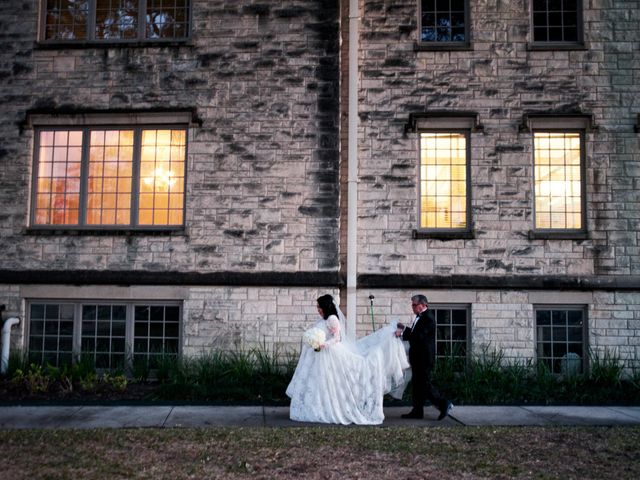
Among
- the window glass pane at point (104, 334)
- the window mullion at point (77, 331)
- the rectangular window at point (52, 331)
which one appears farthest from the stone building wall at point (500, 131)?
the rectangular window at point (52, 331)

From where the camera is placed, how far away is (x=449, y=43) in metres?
13.4

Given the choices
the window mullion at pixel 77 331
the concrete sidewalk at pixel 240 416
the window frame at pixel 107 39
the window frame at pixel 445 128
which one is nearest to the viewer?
the concrete sidewalk at pixel 240 416

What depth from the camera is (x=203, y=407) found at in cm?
1021

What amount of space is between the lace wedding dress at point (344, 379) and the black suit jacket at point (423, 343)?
159 mm

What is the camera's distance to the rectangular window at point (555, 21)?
13539 mm

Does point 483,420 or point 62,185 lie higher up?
point 62,185

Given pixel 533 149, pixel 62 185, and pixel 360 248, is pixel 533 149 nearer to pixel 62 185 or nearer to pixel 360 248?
pixel 360 248

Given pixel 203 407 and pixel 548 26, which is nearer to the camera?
pixel 203 407

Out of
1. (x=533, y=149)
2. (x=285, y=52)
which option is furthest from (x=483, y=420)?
(x=285, y=52)

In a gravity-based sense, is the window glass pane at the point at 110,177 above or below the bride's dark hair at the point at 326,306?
above

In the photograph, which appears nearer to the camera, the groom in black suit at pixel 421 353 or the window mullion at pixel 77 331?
the groom in black suit at pixel 421 353

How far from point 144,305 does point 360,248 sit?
4.29 metres

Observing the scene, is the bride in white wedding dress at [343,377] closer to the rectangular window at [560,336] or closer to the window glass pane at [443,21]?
the rectangular window at [560,336]

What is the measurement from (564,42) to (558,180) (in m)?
2.75
